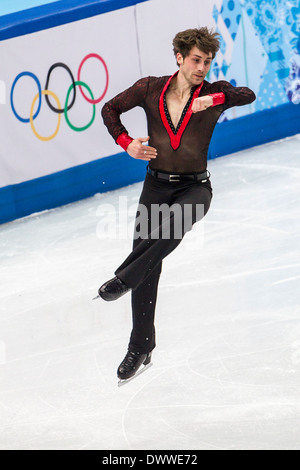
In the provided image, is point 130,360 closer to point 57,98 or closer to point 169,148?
point 169,148

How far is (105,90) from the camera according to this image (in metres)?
8.28

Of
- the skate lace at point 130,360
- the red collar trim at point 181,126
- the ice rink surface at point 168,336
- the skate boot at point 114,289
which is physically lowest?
the ice rink surface at point 168,336

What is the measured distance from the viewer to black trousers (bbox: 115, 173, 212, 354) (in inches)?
173

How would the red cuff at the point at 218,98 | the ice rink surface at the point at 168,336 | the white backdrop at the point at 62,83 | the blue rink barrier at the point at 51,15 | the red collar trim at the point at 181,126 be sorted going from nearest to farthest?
the ice rink surface at the point at 168,336
the red cuff at the point at 218,98
the red collar trim at the point at 181,126
the blue rink barrier at the point at 51,15
the white backdrop at the point at 62,83

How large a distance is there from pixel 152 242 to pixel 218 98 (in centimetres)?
84

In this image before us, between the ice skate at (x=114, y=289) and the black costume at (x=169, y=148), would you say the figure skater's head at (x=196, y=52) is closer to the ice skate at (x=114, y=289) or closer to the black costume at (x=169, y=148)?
the black costume at (x=169, y=148)

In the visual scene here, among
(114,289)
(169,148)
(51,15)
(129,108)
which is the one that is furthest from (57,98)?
(114,289)

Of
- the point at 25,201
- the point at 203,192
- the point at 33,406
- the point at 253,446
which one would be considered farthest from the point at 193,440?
the point at 25,201

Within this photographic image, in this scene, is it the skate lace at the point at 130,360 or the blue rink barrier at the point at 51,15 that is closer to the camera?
the skate lace at the point at 130,360

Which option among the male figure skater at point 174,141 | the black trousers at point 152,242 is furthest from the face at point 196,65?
the black trousers at point 152,242

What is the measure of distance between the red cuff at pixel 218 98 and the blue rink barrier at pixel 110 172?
12.3 feet

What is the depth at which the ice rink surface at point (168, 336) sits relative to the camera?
4289 mm

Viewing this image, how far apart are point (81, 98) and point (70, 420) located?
4346mm

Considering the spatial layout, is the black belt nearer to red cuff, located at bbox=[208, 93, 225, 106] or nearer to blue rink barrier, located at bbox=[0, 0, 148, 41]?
red cuff, located at bbox=[208, 93, 225, 106]
